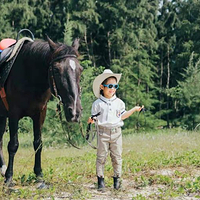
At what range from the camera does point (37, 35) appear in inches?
1019

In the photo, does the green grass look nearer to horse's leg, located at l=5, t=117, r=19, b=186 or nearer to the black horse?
horse's leg, located at l=5, t=117, r=19, b=186

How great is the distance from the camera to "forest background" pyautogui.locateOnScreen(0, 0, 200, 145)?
2317cm

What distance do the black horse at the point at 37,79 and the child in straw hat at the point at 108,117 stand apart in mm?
563

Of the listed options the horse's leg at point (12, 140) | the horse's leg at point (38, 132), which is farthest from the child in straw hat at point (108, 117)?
the horse's leg at point (12, 140)

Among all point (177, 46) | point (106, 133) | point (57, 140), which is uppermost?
point (177, 46)

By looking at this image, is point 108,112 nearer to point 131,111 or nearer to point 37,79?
point 131,111

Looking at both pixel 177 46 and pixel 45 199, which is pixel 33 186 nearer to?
pixel 45 199

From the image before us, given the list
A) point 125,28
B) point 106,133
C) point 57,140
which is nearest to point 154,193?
point 106,133

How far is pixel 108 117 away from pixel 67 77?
0.86 m

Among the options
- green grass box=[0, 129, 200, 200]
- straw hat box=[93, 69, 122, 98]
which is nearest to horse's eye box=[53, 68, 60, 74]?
straw hat box=[93, 69, 122, 98]

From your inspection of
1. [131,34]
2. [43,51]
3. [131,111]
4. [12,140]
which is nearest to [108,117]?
[131,111]

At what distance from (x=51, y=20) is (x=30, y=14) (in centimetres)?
339

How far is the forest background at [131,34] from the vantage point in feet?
76.0

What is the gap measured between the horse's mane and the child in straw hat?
23.7 inches
